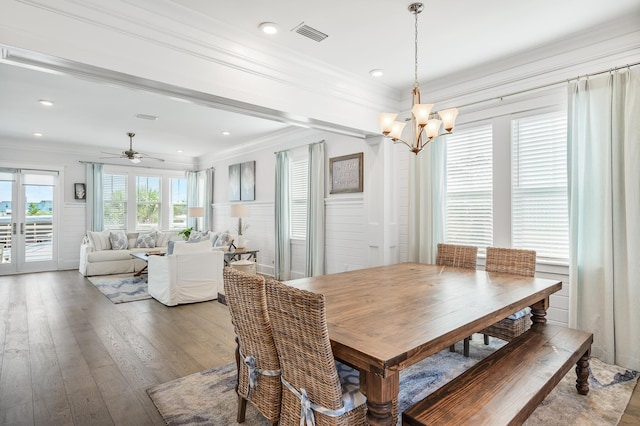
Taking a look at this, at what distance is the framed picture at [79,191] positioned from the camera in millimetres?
7977

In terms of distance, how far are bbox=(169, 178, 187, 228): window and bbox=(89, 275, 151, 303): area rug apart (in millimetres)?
2927

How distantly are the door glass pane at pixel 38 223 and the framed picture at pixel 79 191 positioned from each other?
17.4 inches

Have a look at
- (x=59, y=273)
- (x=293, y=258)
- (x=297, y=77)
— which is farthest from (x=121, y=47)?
(x=59, y=273)

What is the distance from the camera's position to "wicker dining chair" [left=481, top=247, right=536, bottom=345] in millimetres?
2803

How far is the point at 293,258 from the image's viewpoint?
6461 millimetres

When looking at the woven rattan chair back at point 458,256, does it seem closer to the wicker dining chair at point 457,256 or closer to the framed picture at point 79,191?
the wicker dining chair at point 457,256

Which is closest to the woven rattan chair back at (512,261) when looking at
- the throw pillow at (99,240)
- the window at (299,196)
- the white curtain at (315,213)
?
the white curtain at (315,213)

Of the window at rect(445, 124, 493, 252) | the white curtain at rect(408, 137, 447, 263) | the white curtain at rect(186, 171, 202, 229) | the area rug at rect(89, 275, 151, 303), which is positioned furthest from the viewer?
the white curtain at rect(186, 171, 202, 229)

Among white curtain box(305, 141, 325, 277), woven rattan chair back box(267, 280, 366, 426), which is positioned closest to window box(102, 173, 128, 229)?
white curtain box(305, 141, 325, 277)

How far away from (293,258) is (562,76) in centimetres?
475

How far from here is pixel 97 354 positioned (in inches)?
122

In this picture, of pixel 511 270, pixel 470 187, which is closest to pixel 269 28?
pixel 470 187

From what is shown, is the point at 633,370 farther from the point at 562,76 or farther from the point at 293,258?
the point at 293,258

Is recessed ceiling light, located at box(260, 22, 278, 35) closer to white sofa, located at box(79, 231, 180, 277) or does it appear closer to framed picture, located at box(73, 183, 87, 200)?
white sofa, located at box(79, 231, 180, 277)
